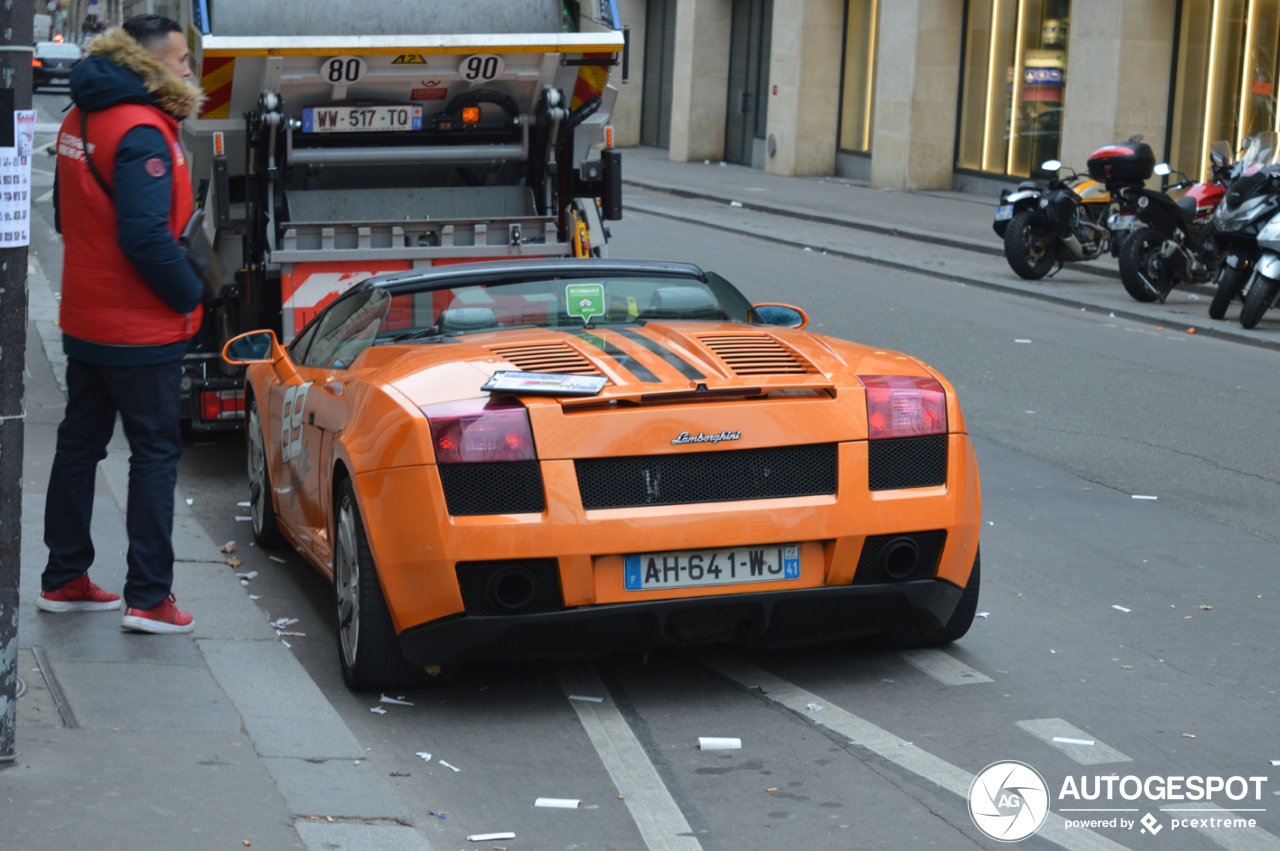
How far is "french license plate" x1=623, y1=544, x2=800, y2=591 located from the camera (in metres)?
4.68

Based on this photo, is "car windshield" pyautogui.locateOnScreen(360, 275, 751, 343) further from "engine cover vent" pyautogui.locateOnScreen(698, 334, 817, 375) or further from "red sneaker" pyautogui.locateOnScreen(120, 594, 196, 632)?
"red sneaker" pyautogui.locateOnScreen(120, 594, 196, 632)

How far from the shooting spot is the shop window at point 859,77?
109 ft

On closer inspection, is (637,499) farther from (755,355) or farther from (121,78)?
(121,78)

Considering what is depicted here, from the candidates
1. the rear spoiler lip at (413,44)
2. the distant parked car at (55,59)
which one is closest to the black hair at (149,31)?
the rear spoiler lip at (413,44)

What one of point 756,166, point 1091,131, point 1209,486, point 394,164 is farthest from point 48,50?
point 1209,486

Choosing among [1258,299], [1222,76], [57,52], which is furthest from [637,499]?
[57,52]

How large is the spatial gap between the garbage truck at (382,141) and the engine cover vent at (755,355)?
4.10 m

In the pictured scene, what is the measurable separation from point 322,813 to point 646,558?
124 cm

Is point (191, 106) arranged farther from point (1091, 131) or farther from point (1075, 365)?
point (1091, 131)

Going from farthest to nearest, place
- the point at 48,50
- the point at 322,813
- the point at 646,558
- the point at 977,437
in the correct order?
the point at 48,50 < the point at 977,437 < the point at 646,558 < the point at 322,813

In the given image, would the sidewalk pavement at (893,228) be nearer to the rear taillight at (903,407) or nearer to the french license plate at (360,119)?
the french license plate at (360,119)

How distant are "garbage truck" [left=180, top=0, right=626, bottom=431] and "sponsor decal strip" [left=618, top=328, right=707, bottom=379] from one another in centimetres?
391

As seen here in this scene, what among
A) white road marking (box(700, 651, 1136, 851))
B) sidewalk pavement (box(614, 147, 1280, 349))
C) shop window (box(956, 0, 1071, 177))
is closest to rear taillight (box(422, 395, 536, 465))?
white road marking (box(700, 651, 1136, 851))

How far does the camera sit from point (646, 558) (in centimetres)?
468
